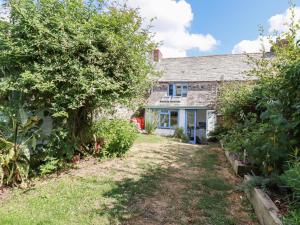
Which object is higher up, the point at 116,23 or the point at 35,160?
the point at 116,23

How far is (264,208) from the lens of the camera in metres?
2.90

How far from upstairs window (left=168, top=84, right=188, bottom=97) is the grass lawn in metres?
14.9

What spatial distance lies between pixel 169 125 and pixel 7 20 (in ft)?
52.5

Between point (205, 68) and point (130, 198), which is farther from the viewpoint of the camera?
point (205, 68)

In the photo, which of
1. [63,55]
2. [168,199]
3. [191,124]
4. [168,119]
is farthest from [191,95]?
[168,199]

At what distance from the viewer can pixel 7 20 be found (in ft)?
16.9

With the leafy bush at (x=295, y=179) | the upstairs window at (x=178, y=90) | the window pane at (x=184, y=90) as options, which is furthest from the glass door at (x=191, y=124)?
the leafy bush at (x=295, y=179)

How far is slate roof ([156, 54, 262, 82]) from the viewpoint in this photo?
64.3ft

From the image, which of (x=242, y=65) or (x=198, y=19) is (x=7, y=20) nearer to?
(x=198, y=19)

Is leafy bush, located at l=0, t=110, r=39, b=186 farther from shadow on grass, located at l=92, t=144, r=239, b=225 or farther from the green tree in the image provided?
shadow on grass, located at l=92, t=144, r=239, b=225

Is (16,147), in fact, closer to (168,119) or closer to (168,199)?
(168,199)

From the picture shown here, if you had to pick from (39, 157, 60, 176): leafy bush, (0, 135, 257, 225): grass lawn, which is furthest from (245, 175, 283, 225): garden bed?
(39, 157, 60, 176): leafy bush

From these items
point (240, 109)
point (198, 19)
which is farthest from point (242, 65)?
point (240, 109)

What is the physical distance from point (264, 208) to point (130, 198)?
214 cm
